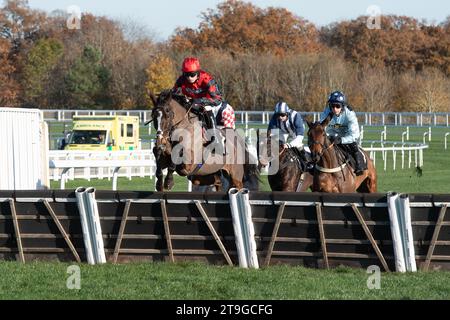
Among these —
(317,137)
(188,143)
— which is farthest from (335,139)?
(188,143)

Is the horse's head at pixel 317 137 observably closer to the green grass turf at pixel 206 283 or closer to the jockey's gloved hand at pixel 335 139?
the jockey's gloved hand at pixel 335 139

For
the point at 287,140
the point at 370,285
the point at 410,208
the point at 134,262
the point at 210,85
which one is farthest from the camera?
the point at 287,140

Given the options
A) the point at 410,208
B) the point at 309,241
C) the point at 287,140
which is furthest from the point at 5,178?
the point at 410,208

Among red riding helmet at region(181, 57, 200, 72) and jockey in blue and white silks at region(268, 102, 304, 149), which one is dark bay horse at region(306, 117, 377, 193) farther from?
red riding helmet at region(181, 57, 200, 72)

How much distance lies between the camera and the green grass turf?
29.3ft

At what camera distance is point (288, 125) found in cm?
1434

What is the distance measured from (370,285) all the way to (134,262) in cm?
284

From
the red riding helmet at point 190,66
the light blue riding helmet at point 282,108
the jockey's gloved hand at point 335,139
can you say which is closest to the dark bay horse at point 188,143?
the red riding helmet at point 190,66

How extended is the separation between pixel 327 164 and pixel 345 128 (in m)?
0.80

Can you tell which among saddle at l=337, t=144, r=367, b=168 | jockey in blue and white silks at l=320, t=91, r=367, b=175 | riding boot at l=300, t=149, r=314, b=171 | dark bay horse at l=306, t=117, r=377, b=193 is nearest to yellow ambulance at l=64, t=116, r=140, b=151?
riding boot at l=300, t=149, r=314, b=171

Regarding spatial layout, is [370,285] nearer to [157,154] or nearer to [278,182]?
[157,154]

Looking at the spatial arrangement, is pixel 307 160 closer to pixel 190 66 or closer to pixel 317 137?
pixel 317 137
